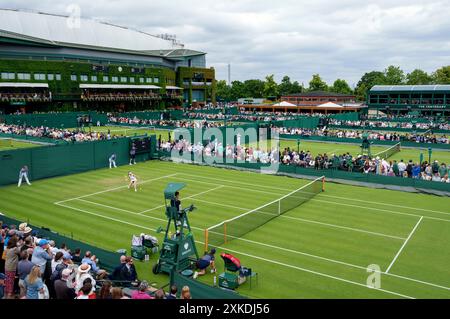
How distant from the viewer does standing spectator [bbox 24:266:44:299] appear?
31.1 feet

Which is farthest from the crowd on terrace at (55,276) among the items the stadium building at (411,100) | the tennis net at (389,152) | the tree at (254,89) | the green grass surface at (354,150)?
the tree at (254,89)

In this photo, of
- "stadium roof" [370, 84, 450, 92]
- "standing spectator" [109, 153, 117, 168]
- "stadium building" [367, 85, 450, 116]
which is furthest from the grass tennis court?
"stadium building" [367, 85, 450, 116]

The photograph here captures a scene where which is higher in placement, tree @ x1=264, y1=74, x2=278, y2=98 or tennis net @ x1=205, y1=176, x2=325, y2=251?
tree @ x1=264, y1=74, x2=278, y2=98

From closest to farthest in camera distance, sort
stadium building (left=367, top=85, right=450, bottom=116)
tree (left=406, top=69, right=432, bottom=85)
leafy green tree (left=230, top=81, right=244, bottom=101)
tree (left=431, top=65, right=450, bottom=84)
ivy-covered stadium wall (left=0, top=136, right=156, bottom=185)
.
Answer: ivy-covered stadium wall (left=0, top=136, right=156, bottom=185) < stadium building (left=367, top=85, right=450, bottom=116) < tree (left=431, top=65, right=450, bottom=84) < tree (left=406, top=69, right=432, bottom=85) < leafy green tree (left=230, top=81, right=244, bottom=101)

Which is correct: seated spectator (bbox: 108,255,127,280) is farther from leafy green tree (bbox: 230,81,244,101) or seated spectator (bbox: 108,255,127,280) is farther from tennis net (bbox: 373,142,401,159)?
leafy green tree (bbox: 230,81,244,101)

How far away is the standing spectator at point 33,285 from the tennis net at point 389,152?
35.4m

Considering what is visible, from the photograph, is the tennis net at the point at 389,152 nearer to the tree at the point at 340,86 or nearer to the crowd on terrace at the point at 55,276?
the crowd on terrace at the point at 55,276

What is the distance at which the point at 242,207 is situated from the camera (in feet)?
76.8

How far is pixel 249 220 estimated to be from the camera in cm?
1961

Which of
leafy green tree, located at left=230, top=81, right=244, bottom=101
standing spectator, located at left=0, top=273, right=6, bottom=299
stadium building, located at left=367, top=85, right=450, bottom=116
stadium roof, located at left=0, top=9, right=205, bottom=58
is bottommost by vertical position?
Result: standing spectator, located at left=0, top=273, right=6, bottom=299

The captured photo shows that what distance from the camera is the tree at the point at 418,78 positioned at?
13624cm

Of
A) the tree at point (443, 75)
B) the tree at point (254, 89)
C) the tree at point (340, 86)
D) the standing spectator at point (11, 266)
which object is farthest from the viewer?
the tree at point (254, 89)

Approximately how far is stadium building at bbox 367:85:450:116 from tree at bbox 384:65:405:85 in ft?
198
